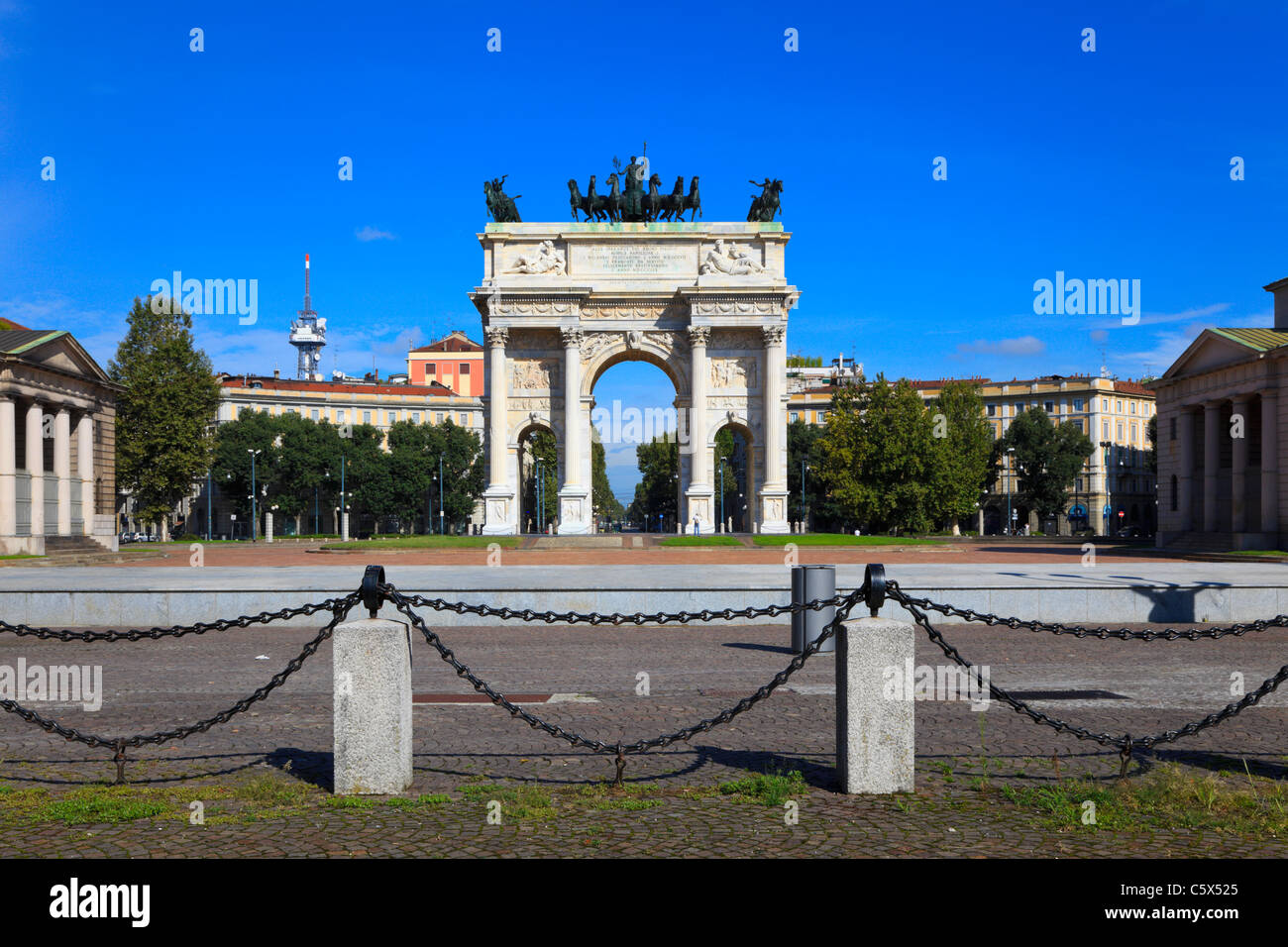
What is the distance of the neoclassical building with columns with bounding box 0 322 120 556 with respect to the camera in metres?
43.2

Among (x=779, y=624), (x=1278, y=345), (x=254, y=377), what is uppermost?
(x=254, y=377)

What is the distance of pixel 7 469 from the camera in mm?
43031

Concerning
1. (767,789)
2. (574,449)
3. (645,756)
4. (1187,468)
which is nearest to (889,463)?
(1187,468)

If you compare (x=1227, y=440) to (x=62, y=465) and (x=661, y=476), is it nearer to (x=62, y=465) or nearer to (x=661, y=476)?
(x=62, y=465)

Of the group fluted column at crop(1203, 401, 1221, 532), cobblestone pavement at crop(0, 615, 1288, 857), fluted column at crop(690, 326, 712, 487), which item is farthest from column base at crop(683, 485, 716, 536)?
cobblestone pavement at crop(0, 615, 1288, 857)

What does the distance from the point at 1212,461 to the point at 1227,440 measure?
1854 millimetres

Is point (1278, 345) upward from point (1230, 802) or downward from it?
upward

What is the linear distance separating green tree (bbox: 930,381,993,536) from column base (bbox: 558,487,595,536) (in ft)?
86.2

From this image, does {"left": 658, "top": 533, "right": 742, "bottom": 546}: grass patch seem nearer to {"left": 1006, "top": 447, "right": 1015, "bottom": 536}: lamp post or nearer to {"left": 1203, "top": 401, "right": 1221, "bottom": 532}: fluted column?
{"left": 1203, "top": 401, "right": 1221, "bottom": 532}: fluted column

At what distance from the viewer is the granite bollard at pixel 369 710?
22.0ft
